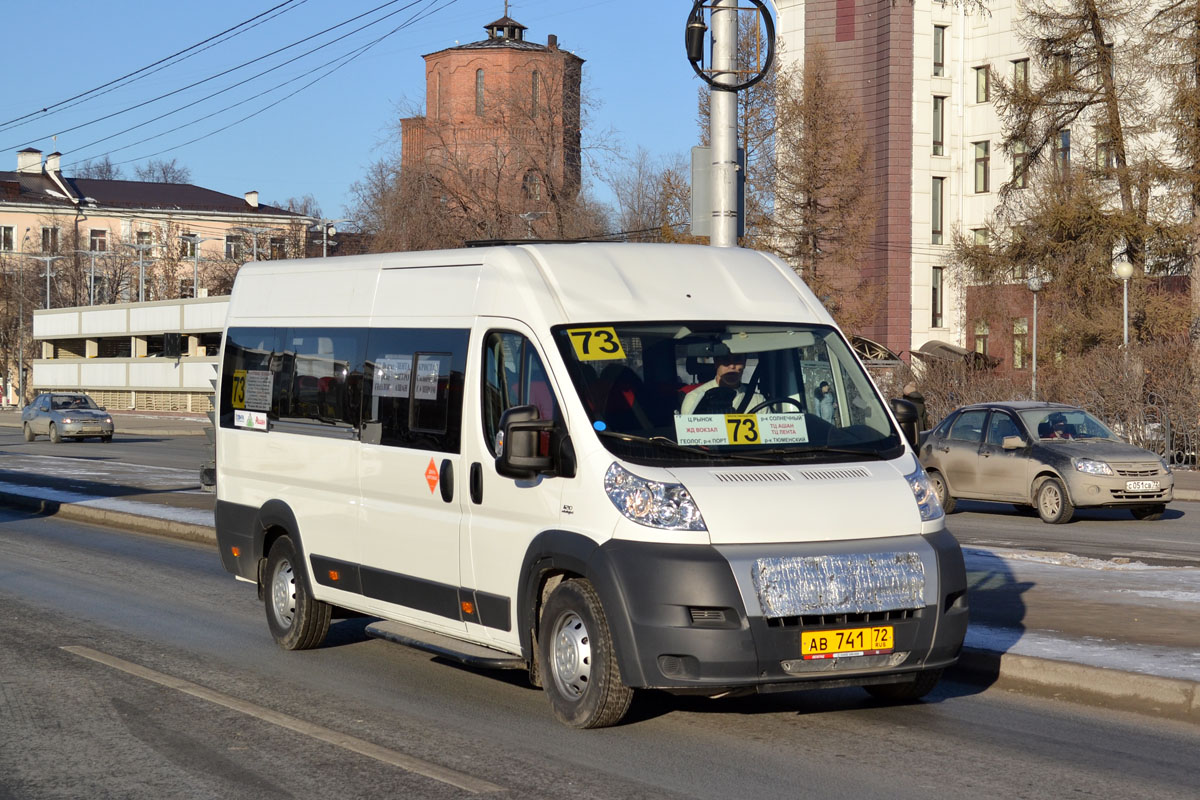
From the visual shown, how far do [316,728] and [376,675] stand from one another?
1.60 m

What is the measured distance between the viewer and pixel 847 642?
283 inches

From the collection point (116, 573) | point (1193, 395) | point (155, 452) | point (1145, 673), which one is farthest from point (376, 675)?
point (155, 452)

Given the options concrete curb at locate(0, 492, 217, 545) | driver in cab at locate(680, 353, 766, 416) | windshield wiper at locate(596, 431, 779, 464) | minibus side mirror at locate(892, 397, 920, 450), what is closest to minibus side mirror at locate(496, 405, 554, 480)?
windshield wiper at locate(596, 431, 779, 464)

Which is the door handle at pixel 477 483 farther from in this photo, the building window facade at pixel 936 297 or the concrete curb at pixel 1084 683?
the building window facade at pixel 936 297

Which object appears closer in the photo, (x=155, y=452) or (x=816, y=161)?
(x=155, y=452)

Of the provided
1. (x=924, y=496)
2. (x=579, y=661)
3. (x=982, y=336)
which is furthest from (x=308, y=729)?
(x=982, y=336)

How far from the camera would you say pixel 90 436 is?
158ft

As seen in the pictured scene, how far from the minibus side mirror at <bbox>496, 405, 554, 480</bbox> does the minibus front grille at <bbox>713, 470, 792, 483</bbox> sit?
88 cm

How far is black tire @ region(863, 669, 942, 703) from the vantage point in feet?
26.3

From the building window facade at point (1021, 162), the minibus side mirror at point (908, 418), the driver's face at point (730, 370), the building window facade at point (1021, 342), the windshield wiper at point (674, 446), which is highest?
the building window facade at point (1021, 162)

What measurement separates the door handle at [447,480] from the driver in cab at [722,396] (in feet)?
4.85

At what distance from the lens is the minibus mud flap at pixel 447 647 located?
319 inches

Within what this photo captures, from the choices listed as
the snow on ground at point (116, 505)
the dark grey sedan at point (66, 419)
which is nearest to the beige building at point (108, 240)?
the dark grey sedan at point (66, 419)

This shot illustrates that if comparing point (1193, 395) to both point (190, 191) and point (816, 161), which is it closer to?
point (816, 161)
